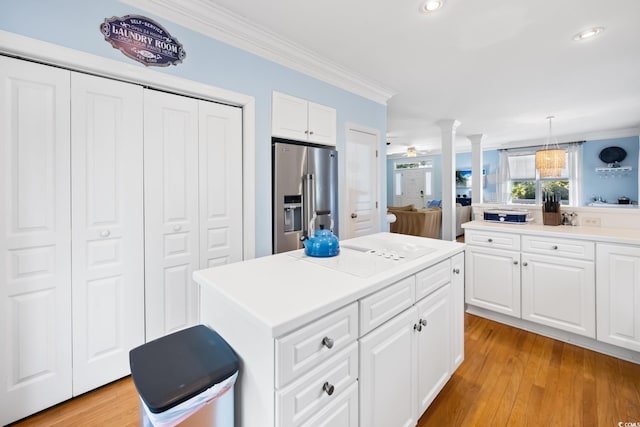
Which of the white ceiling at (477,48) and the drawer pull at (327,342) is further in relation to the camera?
the white ceiling at (477,48)

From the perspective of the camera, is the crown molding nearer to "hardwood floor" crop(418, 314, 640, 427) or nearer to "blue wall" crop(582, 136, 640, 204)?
"hardwood floor" crop(418, 314, 640, 427)

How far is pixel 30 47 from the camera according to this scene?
4.61 ft

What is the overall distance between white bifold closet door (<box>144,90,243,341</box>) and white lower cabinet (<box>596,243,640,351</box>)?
271 cm

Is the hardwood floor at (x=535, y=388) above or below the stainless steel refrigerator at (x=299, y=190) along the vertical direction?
below

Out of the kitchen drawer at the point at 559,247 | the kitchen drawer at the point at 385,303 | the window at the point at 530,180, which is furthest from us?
the window at the point at 530,180

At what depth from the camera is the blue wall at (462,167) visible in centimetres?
805

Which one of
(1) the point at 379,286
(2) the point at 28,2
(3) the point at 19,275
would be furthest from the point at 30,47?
(1) the point at 379,286

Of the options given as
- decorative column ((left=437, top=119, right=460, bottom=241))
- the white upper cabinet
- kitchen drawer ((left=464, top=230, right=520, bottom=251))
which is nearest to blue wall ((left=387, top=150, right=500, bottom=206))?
decorative column ((left=437, top=119, right=460, bottom=241))

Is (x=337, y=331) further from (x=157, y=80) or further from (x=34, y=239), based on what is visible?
(x=157, y=80)

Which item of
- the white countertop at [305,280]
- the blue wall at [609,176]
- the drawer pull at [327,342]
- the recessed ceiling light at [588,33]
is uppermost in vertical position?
the recessed ceiling light at [588,33]

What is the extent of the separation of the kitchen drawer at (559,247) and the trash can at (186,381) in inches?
98.6

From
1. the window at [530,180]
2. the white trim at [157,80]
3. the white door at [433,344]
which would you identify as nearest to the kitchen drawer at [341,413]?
the white door at [433,344]

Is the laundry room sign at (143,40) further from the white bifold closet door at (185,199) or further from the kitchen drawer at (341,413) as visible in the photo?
the kitchen drawer at (341,413)

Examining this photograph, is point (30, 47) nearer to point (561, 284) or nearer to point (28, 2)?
point (28, 2)
